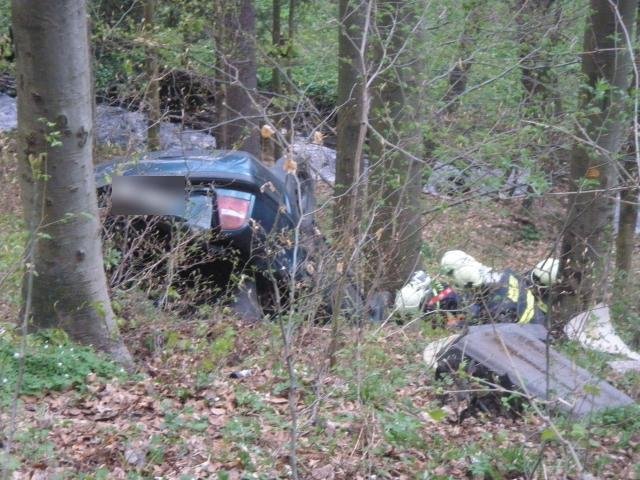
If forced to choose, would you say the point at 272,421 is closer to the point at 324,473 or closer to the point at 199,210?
the point at 324,473

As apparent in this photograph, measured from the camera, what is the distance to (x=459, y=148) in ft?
30.8

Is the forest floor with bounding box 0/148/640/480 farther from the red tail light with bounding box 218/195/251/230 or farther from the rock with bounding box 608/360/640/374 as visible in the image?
the red tail light with bounding box 218/195/251/230

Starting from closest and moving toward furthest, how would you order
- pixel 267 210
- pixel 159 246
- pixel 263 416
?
pixel 263 416 < pixel 159 246 < pixel 267 210

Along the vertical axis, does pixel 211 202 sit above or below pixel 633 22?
below

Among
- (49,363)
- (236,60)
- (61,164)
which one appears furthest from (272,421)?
(236,60)

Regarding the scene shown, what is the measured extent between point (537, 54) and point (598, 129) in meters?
2.01

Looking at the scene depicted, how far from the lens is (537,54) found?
10367 millimetres

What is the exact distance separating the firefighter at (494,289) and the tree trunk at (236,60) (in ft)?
16.9

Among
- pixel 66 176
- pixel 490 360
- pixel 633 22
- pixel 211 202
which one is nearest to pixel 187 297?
pixel 211 202

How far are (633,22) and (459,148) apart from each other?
220cm

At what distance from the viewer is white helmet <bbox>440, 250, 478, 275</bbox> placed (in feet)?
24.0

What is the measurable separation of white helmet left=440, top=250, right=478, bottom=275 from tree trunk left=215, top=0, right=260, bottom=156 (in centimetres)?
480

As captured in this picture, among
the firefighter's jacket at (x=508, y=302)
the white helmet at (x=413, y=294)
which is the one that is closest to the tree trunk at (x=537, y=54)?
the firefighter's jacket at (x=508, y=302)

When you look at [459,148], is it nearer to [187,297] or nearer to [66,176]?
[187,297]
